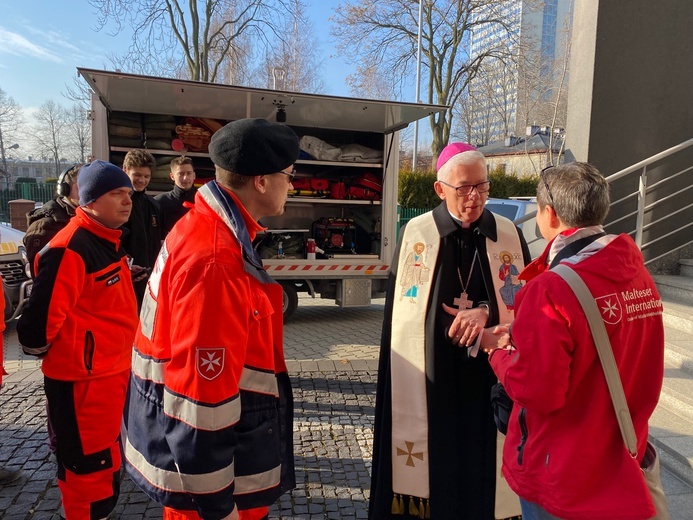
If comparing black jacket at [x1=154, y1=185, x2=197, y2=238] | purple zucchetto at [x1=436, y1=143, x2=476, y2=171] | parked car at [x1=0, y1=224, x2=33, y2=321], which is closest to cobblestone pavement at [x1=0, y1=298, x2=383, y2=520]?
parked car at [x1=0, y1=224, x2=33, y2=321]

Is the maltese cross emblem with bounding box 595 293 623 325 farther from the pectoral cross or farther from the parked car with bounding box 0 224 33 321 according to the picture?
the parked car with bounding box 0 224 33 321

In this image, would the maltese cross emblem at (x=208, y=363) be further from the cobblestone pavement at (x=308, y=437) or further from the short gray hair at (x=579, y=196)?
the cobblestone pavement at (x=308, y=437)

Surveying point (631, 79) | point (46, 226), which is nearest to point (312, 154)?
point (631, 79)

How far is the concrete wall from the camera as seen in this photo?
561cm

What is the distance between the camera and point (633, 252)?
1.63 meters

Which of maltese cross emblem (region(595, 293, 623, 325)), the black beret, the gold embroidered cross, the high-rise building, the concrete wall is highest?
the high-rise building

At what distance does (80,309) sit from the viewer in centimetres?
252

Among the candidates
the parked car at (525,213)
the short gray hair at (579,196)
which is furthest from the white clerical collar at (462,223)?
the parked car at (525,213)

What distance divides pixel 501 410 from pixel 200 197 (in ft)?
4.32

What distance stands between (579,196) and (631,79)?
508 cm

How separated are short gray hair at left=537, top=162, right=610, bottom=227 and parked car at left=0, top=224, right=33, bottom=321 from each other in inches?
242

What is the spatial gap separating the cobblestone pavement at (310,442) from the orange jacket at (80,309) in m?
1.05

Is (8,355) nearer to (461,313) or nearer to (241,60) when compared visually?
(461,313)

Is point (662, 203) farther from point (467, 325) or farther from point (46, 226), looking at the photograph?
point (46, 226)
